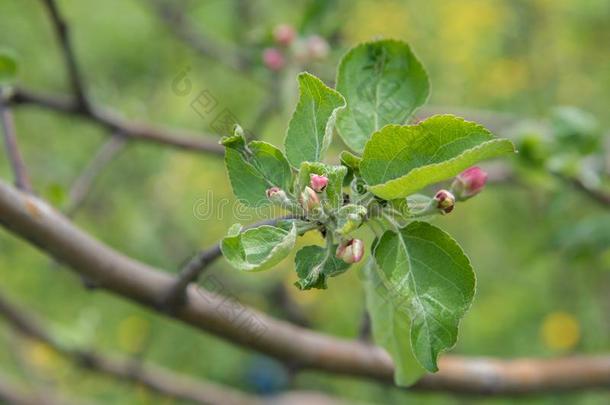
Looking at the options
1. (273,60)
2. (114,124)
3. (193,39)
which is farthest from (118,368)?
(193,39)

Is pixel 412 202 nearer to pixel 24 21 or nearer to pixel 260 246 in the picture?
pixel 260 246

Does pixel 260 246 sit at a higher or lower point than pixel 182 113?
higher

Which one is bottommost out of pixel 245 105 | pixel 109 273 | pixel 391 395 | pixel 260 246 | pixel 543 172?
pixel 391 395

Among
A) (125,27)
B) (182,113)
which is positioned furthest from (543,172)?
(125,27)

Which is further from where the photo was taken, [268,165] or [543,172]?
[543,172]

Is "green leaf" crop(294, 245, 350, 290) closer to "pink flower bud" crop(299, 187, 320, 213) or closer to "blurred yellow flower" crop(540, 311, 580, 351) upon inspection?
"pink flower bud" crop(299, 187, 320, 213)

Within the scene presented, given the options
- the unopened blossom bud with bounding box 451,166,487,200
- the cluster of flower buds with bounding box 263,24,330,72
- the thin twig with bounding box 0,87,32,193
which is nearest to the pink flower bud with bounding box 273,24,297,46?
the cluster of flower buds with bounding box 263,24,330,72

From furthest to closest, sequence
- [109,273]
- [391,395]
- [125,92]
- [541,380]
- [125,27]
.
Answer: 1. [125,27]
2. [125,92]
3. [391,395]
4. [541,380]
5. [109,273]

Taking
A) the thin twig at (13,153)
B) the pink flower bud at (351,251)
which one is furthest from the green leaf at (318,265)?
the thin twig at (13,153)
